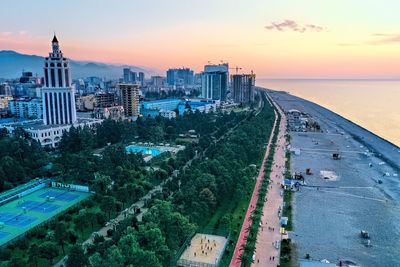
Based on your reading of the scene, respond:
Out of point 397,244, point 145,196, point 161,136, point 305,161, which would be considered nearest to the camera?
point 397,244

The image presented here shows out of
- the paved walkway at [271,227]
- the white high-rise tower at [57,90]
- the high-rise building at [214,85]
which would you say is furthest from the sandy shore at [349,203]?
the high-rise building at [214,85]

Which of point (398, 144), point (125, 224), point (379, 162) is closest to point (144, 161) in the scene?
point (125, 224)

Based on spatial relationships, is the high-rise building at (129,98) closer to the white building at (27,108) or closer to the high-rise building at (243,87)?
the white building at (27,108)

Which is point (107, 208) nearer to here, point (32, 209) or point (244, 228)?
point (32, 209)

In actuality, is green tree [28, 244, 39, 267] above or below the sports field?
above

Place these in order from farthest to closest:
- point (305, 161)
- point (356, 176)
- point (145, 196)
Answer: point (305, 161) → point (356, 176) → point (145, 196)

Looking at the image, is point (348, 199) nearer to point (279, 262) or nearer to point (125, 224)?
point (279, 262)

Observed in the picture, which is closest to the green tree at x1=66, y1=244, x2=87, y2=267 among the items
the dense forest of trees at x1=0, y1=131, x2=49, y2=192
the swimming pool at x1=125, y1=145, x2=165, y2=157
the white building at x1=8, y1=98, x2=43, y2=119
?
the dense forest of trees at x1=0, y1=131, x2=49, y2=192

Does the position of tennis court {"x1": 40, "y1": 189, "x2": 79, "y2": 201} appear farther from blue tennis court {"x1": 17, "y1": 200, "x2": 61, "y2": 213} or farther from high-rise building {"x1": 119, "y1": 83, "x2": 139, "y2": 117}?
high-rise building {"x1": 119, "y1": 83, "x2": 139, "y2": 117}
